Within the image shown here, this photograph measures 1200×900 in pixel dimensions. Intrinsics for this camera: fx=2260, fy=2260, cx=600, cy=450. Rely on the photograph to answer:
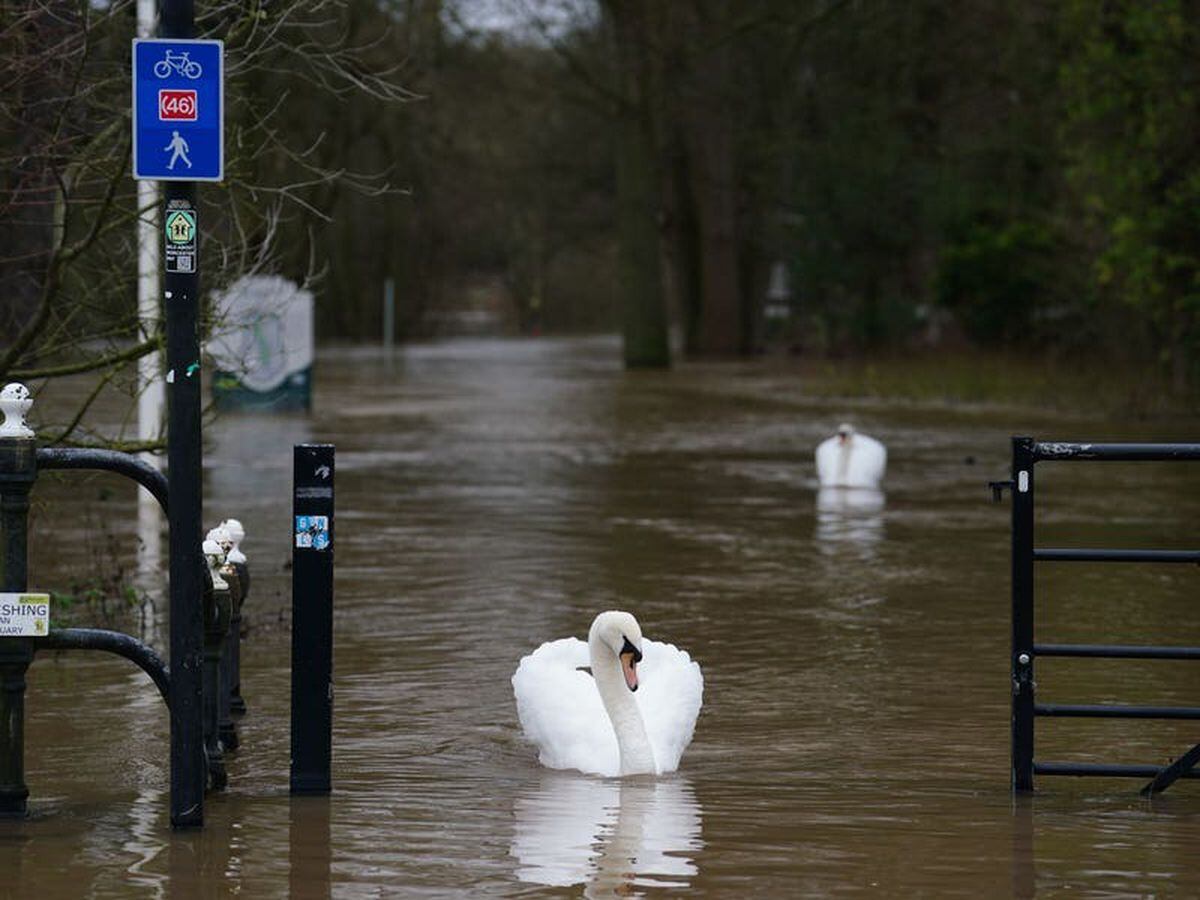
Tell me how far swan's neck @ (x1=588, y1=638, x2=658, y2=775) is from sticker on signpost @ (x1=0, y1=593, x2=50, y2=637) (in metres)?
2.13

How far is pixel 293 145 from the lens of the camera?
54250 mm

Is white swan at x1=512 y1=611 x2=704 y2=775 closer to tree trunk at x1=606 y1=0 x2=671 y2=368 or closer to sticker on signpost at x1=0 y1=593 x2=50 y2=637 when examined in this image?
sticker on signpost at x1=0 y1=593 x2=50 y2=637

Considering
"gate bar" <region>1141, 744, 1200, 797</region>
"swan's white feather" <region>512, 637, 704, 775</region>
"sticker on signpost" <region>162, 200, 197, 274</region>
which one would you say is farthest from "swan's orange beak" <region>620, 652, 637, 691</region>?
"sticker on signpost" <region>162, 200, 197, 274</region>

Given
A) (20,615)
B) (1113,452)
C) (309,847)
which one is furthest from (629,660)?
(20,615)

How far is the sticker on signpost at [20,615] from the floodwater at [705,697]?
2.19 ft

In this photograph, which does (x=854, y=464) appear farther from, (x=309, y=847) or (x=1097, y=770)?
(x=309, y=847)

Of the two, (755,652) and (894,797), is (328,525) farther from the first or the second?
(755,652)

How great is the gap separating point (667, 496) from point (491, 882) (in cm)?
1515

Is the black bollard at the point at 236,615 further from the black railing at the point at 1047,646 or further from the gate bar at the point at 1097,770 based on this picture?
the gate bar at the point at 1097,770

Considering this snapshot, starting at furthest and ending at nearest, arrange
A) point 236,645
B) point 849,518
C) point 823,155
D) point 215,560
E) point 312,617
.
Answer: point 823,155 → point 849,518 → point 236,645 → point 215,560 → point 312,617

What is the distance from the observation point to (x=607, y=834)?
759cm

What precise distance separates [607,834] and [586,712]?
4.79ft

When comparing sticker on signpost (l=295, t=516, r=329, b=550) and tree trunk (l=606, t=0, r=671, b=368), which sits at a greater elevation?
tree trunk (l=606, t=0, r=671, b=368)

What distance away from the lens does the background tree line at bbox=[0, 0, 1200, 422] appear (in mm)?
34000
